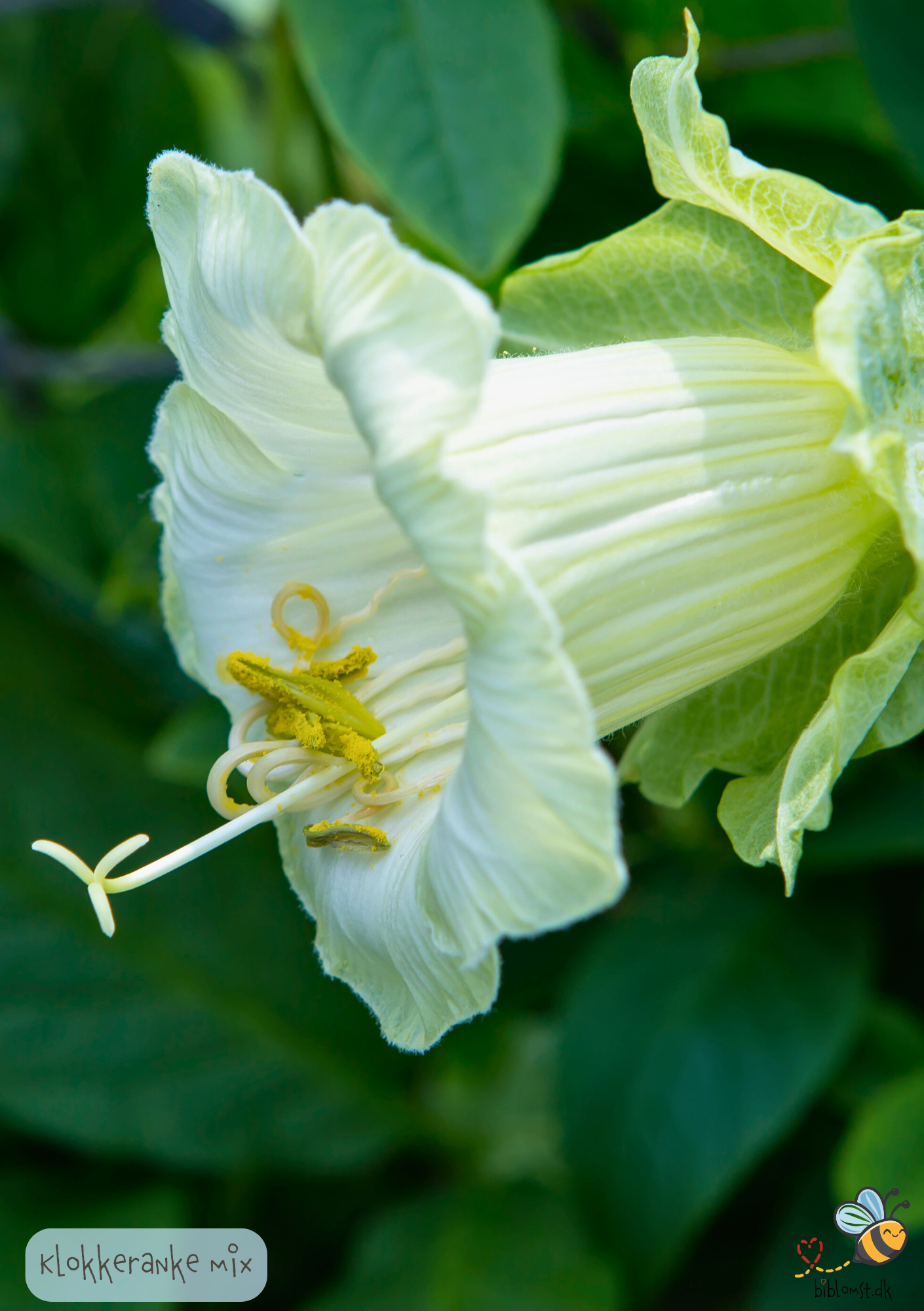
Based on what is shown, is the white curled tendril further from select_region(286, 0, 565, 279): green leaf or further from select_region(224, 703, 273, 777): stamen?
select_region(286, 0, 565, 279): green leaf

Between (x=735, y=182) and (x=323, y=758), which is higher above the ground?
(x=735, y=182)

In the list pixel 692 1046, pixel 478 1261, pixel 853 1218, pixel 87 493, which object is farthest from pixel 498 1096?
pixel 87 493

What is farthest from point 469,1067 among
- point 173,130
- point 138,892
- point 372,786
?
point 173,130

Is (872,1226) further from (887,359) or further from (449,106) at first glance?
(449,106)

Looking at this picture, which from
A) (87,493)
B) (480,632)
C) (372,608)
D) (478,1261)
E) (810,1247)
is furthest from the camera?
(87,493)

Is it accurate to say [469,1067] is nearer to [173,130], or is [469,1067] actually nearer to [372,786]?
[372,786]
